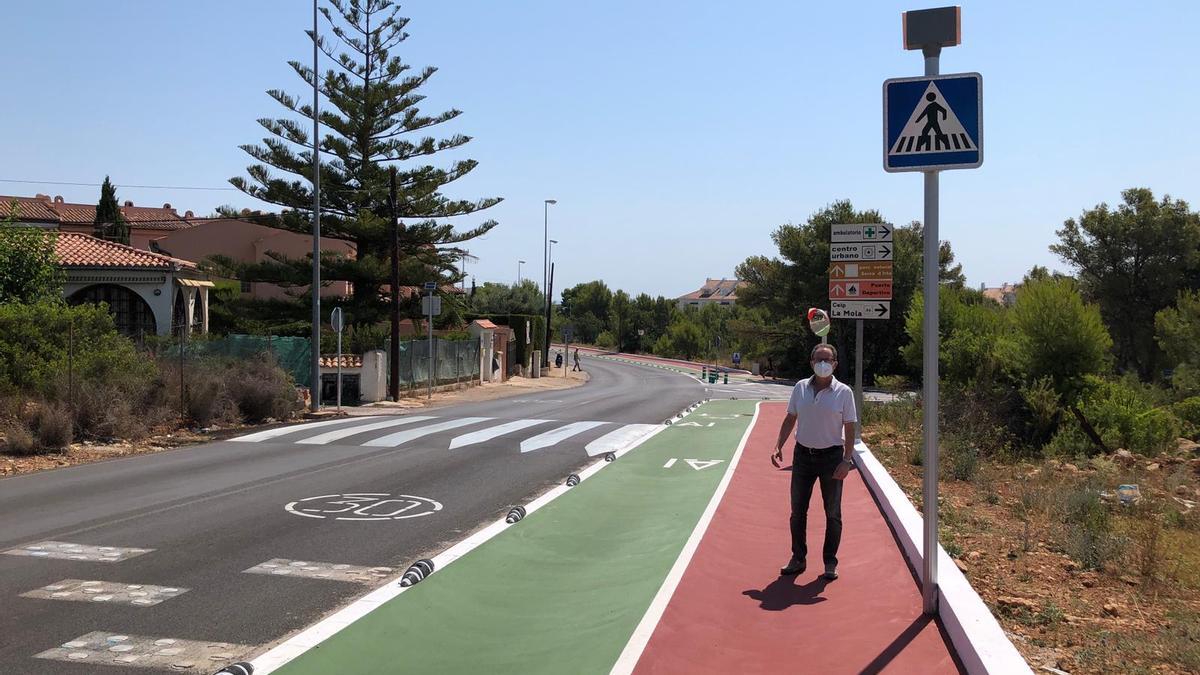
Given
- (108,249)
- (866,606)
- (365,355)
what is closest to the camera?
(866,606)

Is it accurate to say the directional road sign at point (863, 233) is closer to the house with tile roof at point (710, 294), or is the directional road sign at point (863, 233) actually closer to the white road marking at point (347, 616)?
the white road marking at point (347, 616)

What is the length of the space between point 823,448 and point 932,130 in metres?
2.44

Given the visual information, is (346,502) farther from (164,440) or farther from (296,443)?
(164,440)

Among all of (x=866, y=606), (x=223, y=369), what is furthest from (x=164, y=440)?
(x=866, y=606)

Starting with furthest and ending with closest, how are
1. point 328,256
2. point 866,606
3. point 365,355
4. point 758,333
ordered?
point 758,333
point 328,256
point 365,355
point 866,606

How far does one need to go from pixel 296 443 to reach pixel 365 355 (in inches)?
613

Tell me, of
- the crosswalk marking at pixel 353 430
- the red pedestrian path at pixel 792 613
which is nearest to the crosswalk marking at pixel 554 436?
the crosswalk marking at pixel 353 430

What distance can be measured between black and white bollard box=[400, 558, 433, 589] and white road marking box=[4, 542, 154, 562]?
8.33ft

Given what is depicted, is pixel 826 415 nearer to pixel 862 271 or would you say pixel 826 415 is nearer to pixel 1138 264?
pixel 862 271

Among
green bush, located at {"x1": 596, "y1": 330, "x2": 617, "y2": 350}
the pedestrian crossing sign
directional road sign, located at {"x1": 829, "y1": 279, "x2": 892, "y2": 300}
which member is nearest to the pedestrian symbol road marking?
directional road sign, located at {"x1": 829, "y1": 279, "x2": 892, "y2": 300}

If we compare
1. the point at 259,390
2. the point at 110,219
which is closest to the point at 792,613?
the point at 259,390

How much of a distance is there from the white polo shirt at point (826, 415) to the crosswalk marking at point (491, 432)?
948 centimetres

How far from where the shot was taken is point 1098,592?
6.50 metres

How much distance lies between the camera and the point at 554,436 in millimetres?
17875
